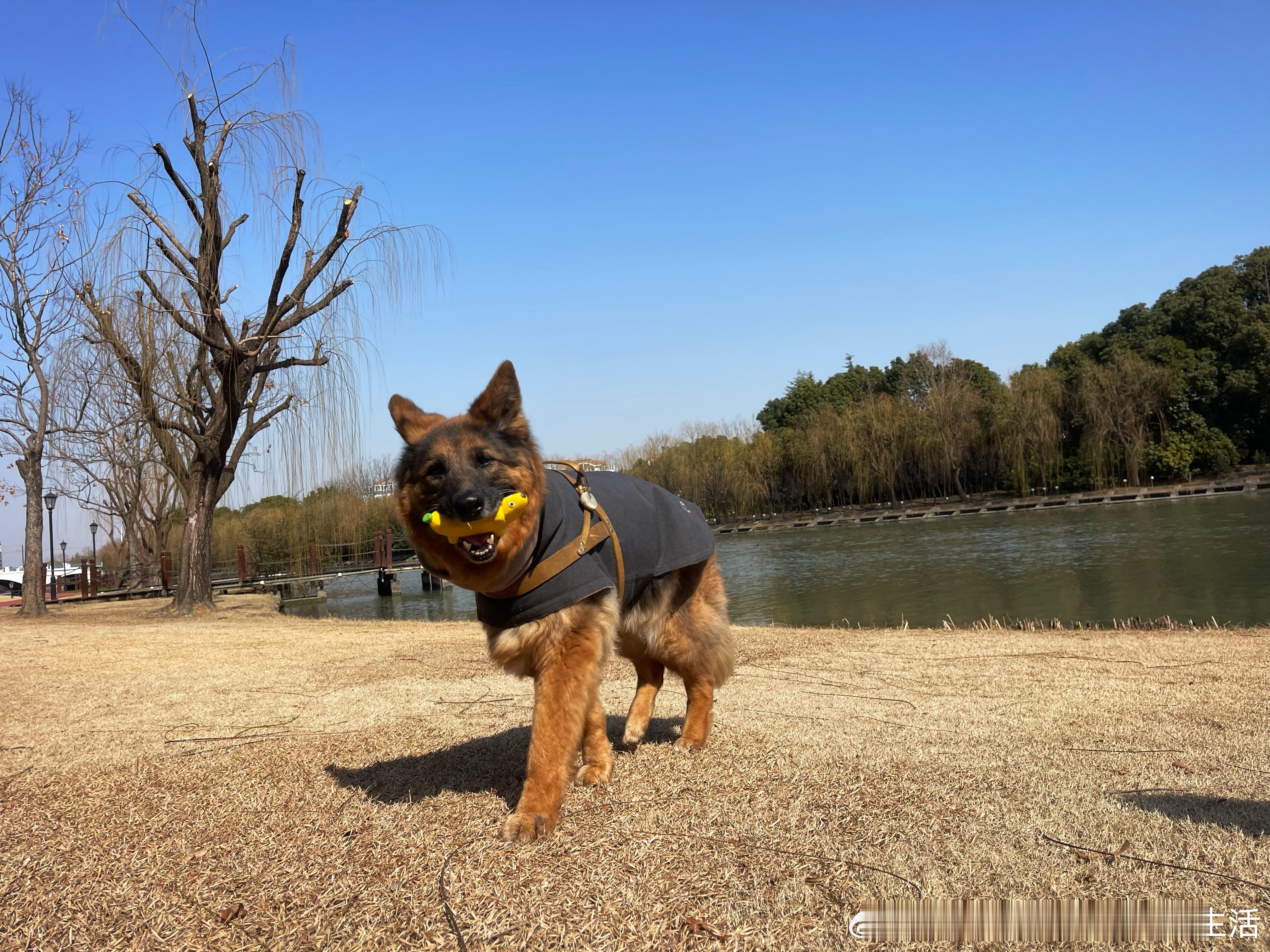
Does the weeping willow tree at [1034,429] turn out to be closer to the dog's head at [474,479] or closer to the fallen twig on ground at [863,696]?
the fallen twig on ground at [863,696]

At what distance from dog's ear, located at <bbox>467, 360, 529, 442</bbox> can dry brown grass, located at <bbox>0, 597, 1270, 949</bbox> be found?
1.66m

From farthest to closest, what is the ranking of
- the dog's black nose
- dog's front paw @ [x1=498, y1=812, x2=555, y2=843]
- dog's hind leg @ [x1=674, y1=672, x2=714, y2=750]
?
dog's hind leg @ [x1=674, y1=672, x2=714, y2=750], the dog's black nose, dog's front paw @ [x1=498, y1=812, x2=555, y2=843]

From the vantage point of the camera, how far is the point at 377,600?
3366cm

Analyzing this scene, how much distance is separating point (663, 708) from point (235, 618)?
14559 mm

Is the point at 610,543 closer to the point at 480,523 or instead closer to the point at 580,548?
the point at 580,548

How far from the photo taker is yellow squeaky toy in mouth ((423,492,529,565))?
3.29 meters

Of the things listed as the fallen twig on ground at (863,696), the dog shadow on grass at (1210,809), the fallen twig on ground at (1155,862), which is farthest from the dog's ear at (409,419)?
the fallen twig on ground at (863,696)

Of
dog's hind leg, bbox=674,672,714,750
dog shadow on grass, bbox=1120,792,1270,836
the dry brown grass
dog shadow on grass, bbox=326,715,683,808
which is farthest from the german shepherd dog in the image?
dog shadow on grass, bbox=1120,792,1270,836

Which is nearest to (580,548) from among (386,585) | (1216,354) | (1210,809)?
(1210,809)

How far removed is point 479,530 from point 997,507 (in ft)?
194

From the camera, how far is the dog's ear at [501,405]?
3676 millimetres

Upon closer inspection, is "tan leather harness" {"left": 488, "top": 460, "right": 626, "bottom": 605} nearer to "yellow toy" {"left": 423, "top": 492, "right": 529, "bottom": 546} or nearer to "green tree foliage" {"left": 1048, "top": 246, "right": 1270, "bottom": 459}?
"yellow toy" {"left": 423, "top": 492, "right": 529, "bottom": 546}

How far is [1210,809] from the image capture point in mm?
3055

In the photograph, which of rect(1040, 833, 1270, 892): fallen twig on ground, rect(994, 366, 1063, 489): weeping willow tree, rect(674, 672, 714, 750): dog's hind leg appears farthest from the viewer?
rect(994, 366, 1063, 489): weeping willow tree
